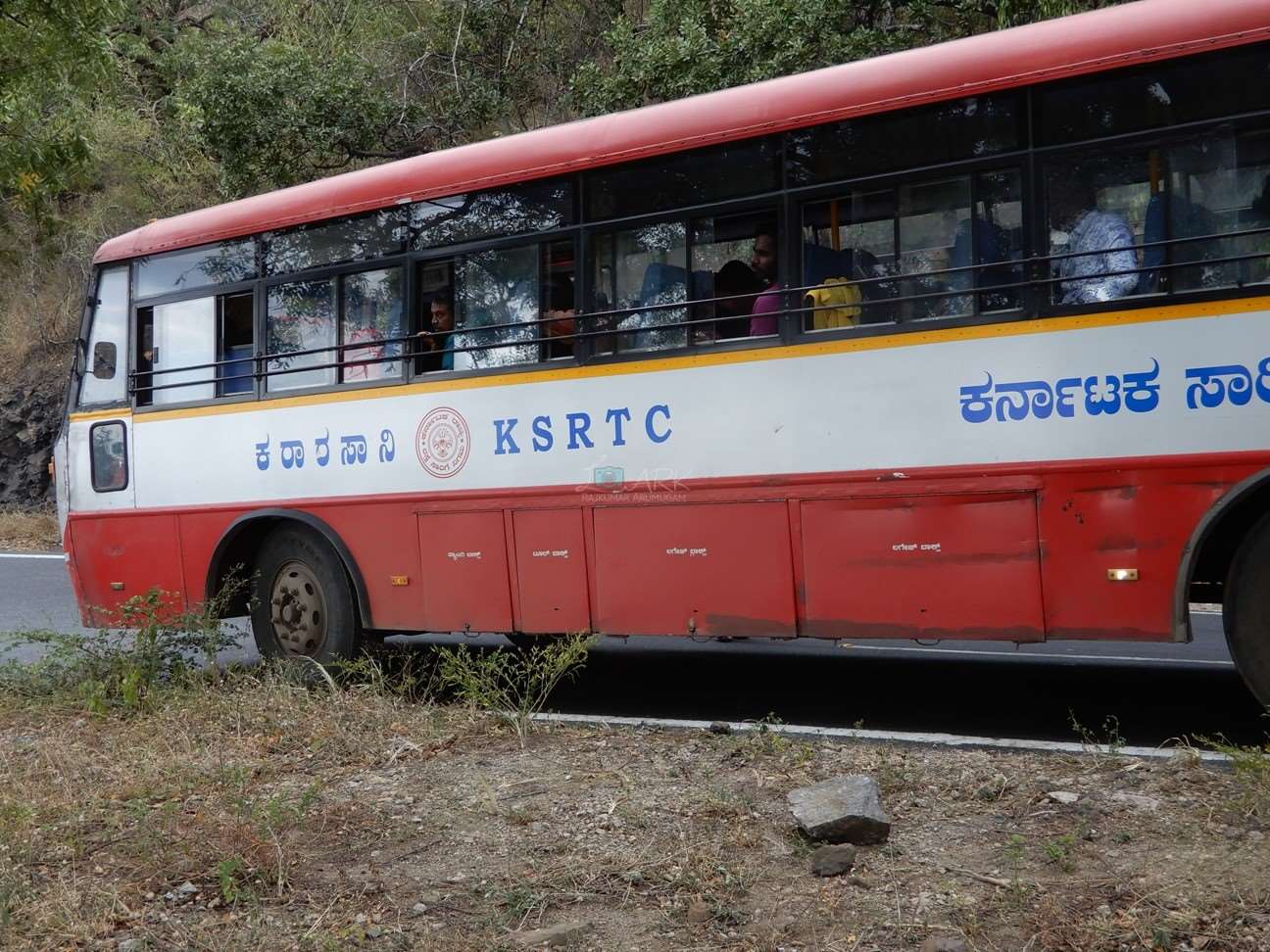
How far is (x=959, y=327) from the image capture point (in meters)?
6.21

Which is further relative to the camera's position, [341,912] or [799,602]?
[799,602]

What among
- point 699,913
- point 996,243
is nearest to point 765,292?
point 996,243

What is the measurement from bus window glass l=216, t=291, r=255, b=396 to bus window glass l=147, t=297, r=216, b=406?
9 centimetres

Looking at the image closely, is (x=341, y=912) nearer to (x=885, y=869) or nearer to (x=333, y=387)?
(x=885, y=869)

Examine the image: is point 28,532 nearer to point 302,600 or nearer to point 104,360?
point 104,360

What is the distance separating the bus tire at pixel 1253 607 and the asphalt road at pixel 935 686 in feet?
1.57

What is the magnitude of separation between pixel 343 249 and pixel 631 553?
2.93m

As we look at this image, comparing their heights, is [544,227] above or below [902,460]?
above

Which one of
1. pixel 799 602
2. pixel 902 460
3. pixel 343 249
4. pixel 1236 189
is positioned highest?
pixel 343 249

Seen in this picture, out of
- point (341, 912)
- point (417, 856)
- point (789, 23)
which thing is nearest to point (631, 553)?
point (417, 856)

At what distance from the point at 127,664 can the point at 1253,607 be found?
601 cm

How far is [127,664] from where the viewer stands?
25.2ft

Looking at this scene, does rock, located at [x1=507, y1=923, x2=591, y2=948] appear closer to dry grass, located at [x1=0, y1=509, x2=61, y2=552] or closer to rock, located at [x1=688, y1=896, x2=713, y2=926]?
rock, located at [x1=688, y1=896, x2=713, y2=926]

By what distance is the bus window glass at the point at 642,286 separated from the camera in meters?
7.10
